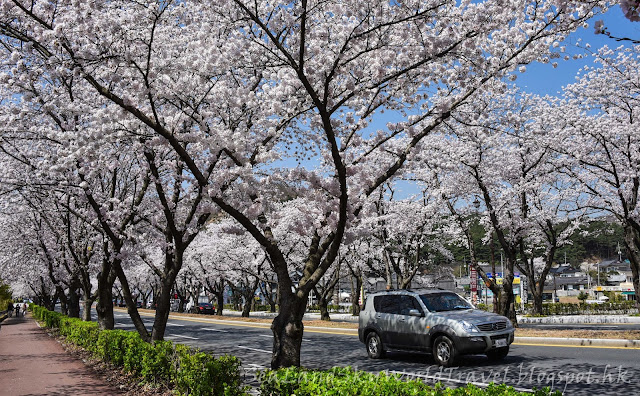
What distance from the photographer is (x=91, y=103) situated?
11727mm

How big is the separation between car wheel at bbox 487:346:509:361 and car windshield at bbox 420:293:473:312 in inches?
52.9

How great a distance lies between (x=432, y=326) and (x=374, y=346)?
7.78 ft

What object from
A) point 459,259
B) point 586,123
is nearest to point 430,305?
point 586,123

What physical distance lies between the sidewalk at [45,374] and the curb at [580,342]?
41.6 feet

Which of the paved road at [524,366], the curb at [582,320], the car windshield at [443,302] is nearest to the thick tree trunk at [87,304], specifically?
the paved road at [524,366]

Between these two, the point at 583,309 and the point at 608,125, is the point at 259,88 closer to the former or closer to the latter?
the point at 608,125

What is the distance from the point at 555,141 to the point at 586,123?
1.30 meters

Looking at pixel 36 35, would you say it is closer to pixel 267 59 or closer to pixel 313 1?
pixel 267 59

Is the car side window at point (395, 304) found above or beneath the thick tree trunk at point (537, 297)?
above

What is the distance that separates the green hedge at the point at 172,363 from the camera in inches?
291

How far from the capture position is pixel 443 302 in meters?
13.4

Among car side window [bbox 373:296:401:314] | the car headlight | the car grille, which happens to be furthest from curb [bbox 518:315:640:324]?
the car headlight

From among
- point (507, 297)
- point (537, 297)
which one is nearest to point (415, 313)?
point (507, 297)

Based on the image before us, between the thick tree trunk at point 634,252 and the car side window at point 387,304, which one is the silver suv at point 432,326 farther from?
the thick tree trunk at point 634,252
